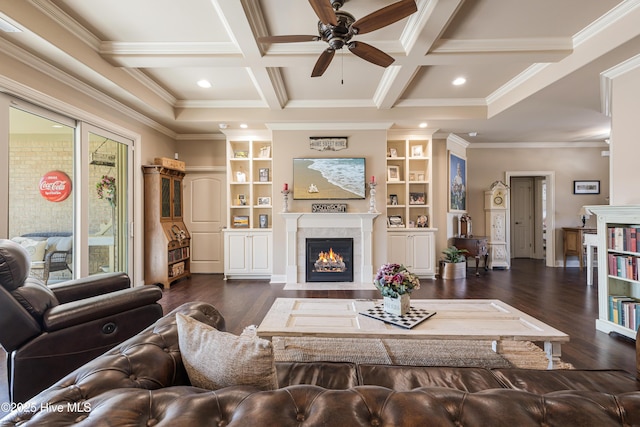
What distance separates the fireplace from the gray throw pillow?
3.99 metres

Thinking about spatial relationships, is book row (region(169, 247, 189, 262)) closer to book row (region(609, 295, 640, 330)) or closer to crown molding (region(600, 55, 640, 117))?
book row (region(609, 295, 640, 330))

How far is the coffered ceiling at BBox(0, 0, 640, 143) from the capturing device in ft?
8.21

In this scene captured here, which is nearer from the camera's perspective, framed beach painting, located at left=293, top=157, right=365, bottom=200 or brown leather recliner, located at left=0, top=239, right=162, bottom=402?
brown leather recliner, located at left=0, top=239, right=162, bottom=402

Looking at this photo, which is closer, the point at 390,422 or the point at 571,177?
the point at 390,422

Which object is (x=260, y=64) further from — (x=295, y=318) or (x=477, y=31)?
(x=295, y=318)

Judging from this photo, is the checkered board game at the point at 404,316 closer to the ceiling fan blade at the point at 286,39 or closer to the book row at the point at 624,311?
the book row at the point at 624,311

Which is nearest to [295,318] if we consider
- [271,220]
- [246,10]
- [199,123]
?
[246,10]

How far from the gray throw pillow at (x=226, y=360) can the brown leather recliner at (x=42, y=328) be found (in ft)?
4.36

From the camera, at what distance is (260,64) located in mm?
3215

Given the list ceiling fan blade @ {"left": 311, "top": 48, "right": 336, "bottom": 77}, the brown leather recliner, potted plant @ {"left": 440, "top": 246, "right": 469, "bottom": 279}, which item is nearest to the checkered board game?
the brown leather recliner

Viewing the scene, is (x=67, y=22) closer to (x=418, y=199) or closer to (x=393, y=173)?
(x=393, y=173)

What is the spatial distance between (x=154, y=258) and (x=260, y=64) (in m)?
3.43

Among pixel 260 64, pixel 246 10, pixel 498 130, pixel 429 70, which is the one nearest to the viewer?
pixel 246 10

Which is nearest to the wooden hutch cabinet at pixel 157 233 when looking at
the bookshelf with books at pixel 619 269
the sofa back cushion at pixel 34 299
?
the sofa back cushion at pixel 34 299
